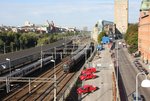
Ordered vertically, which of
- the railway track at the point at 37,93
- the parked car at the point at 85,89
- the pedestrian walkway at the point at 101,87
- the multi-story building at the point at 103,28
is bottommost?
the railway track at the point at 37,93

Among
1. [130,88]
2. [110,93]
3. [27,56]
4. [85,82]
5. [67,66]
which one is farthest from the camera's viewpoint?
[27,56]

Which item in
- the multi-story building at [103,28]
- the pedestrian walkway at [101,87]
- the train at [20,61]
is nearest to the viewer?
the pedestrian walkway at [101,87]

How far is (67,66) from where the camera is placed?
5897 centimetres

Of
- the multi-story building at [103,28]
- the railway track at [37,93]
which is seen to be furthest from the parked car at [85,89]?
the multi-story building at [103,28]

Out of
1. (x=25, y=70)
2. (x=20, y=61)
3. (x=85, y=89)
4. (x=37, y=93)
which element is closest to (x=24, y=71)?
(x=25, y=70)

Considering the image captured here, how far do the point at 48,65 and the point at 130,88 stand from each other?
35726 mm

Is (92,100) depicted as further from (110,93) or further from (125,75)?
(125,75)

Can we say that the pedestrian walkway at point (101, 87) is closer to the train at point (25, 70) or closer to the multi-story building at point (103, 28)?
the train at point (25, 70)

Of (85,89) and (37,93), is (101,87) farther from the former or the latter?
(37,93)

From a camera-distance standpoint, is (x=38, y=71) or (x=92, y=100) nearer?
(x=92, y=100)

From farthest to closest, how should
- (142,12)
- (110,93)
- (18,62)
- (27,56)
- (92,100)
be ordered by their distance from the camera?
(142,12), (27,56), (18,62), (110,93), (92,100)

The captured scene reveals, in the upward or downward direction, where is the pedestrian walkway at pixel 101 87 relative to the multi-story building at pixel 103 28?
downward


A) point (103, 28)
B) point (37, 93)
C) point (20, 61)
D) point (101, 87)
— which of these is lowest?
point (37, 93)

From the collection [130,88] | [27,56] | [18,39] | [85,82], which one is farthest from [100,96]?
[18,39]
